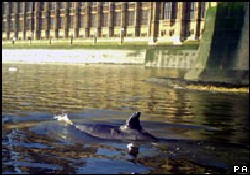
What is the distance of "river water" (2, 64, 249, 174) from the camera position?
9.83 m

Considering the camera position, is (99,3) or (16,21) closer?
(99,3)

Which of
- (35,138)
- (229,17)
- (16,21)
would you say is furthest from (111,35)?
(35,138)

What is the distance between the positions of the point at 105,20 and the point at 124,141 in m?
90.1

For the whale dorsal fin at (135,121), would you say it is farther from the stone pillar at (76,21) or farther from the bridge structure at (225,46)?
the stone pillar at (76,21)

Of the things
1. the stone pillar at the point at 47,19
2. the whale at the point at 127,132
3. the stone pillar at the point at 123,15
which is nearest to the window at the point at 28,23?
the stone pillar at the point at 47,19

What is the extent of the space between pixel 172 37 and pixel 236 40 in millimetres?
47155

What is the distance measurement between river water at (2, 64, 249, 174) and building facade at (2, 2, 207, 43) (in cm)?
5231

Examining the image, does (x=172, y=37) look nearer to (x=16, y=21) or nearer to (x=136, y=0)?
(x=136, y=0)

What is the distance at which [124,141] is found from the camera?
40.7 feet

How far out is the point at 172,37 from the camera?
254 ft

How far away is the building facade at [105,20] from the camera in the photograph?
259 feet

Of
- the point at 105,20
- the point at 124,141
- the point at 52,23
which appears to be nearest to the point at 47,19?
the point at 52,23

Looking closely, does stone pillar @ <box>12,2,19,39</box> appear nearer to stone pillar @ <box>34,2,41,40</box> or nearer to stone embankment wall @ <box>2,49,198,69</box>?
stone pillar @ <box>34,2,41,40</box>
